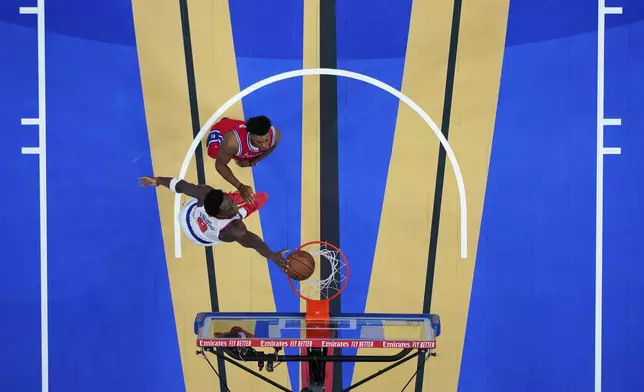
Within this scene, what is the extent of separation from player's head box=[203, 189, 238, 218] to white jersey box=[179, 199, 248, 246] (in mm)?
185

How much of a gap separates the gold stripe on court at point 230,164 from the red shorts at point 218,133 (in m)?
0.27

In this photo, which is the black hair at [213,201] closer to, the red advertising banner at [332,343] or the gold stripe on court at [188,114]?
the red advertising banner at [332,343]

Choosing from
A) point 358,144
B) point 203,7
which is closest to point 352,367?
point 358,144

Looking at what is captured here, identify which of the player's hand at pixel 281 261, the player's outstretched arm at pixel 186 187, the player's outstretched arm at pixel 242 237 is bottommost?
the player's hand at pixel 281 261

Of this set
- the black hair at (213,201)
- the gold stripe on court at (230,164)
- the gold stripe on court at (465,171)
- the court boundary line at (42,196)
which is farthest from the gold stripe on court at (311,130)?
the court boundary line at (42,196)

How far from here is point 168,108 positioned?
530 centimetres

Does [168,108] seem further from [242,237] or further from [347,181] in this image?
[347,181]

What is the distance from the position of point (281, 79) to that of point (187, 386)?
234 centimetres

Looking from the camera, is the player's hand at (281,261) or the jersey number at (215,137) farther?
the jersey number at (215,137)

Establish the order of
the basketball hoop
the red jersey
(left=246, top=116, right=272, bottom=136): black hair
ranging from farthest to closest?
the basketball hoop → the red jersey → (left=246, top=116, right=272, bottom=136): black hair

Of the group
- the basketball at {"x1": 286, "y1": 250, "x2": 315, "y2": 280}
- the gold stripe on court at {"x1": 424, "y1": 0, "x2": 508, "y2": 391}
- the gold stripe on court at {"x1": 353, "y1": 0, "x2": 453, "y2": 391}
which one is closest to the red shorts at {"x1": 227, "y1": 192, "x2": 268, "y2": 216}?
the basketball at {"x1": 286, "y1": 250, "x2": 315, "y2": 280}

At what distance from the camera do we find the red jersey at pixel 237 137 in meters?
4.76

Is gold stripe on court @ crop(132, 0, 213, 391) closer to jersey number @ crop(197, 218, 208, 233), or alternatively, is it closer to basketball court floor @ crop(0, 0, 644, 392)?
basketball court floor @ crop(0, 0, 644, 392)

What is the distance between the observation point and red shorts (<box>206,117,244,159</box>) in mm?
4953
